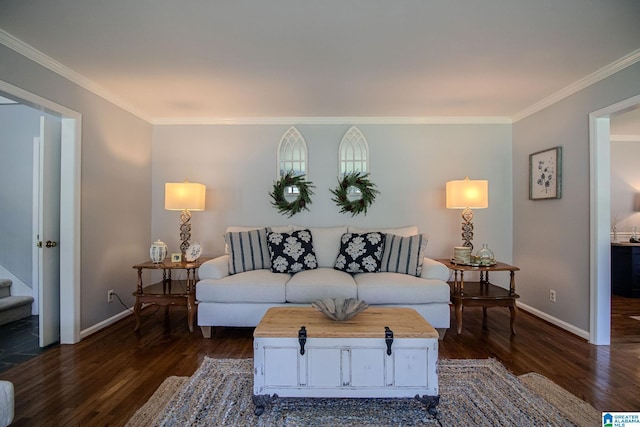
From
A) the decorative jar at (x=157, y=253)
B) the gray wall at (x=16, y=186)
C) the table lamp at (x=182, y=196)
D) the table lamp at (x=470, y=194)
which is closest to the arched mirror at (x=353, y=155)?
the table lamp at (x=470, y=194)

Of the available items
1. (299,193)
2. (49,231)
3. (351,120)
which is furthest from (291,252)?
(49,231)

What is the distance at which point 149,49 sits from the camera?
7.46ft

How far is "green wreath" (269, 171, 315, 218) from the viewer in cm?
377

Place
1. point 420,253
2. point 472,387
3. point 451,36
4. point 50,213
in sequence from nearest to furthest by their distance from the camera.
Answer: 1. point 472,387
2. point 451,36
3. point 50,213
4. point 420,253

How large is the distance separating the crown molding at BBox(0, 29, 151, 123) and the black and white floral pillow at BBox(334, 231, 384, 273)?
2808mm

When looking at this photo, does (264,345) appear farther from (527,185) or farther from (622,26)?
(527,185)

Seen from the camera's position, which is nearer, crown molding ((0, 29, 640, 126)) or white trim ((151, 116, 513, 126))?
crown molding ((0, 29, 640, 126))

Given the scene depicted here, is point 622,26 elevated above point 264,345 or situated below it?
above

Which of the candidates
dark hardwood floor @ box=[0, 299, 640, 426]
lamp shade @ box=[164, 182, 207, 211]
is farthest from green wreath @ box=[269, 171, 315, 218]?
dark hardwood floor @ box=[0, 299, 640, 426]

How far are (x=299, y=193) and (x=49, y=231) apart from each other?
94.9 inches

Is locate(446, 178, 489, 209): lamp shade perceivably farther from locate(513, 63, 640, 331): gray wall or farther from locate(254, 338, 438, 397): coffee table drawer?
locate(254, 338, 438, 397): coffee table drawer

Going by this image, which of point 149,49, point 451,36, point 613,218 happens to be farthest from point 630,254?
point 149,49

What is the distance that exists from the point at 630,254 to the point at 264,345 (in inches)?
210

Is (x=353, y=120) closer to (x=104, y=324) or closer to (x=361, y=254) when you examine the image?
(x=361, y=254)
